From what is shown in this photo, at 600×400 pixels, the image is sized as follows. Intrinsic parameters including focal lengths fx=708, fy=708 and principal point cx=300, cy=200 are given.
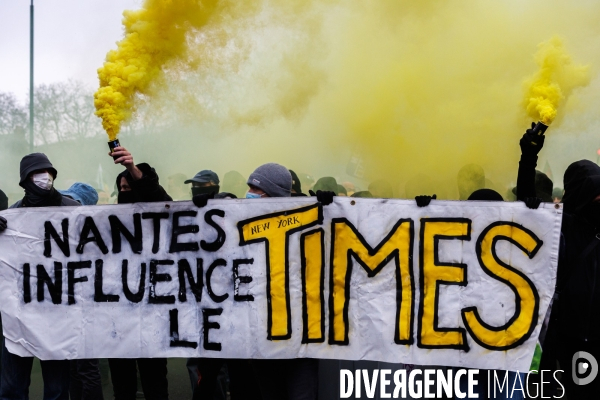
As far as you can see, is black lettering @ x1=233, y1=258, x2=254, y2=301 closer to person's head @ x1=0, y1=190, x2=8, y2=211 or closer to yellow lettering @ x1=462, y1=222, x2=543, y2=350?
yellow lettering @ x1=462, y1=222, x2=543, y2=350

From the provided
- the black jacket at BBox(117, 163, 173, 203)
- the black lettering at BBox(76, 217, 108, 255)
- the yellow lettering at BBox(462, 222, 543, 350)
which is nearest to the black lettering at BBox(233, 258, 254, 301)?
the black jacket at BBox(117, 163, 173, 203)

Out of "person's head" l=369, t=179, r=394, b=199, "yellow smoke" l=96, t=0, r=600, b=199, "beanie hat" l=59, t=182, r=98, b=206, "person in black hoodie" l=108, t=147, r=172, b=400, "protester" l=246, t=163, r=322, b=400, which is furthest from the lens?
"yellow smoke" l=96, t=0, r=600, b=199

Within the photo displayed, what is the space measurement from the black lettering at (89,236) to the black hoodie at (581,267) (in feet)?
8.83

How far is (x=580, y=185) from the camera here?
3953mm

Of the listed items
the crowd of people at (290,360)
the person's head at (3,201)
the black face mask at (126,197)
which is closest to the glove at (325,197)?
the crowd of people at (290,360)

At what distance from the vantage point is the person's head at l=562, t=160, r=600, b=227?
385cm

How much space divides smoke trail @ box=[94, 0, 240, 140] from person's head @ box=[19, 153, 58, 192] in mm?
558

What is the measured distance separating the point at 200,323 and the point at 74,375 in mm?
1332

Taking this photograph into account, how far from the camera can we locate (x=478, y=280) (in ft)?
13.0

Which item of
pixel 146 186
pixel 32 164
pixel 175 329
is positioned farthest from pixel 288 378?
pixel 32 164

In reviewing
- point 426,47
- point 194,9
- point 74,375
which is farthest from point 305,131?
point 74,375

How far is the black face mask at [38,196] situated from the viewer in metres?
4.61

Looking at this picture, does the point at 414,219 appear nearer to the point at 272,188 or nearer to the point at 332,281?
the point at 332,281

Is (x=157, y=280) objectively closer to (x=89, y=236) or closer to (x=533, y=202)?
(x=89, y=236)
